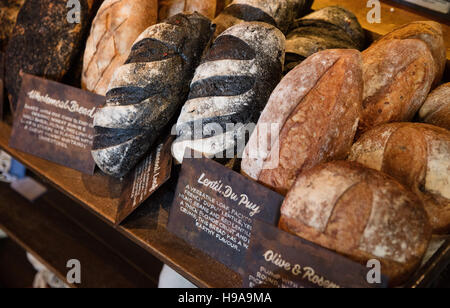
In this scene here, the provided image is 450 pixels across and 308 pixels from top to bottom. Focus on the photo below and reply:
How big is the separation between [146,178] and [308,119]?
537 millimetres

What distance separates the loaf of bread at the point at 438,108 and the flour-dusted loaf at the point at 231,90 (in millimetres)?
462

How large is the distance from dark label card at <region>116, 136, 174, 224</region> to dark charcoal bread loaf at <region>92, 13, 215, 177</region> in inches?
1.5

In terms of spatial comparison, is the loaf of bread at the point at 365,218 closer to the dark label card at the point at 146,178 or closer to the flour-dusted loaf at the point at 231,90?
the flour-dusted loaf at the point at 231,90

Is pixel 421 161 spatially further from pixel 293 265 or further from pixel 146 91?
pixel 146 91

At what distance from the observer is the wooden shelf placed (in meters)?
0.97

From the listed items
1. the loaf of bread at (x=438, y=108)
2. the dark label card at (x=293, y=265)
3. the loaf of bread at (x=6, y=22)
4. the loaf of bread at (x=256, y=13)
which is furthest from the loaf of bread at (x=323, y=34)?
the loaf of bread at (x=6, y=22)

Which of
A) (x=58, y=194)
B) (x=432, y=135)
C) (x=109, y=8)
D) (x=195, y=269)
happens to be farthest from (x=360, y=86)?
(x=58, y=194)

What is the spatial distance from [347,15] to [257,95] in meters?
0.56

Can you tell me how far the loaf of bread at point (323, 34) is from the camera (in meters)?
1.19

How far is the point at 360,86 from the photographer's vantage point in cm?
97

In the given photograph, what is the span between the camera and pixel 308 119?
897mm

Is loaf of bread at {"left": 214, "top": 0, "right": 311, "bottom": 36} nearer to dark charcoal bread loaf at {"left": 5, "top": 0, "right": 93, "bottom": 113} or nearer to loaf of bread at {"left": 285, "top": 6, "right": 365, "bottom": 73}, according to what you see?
loaf of bread at {"left": 285, "top": 6, "right": 365, "bottom": 73}

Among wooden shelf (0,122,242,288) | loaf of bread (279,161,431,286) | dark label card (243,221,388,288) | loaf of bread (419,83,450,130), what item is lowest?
wooden shelf (0,122,242,288)

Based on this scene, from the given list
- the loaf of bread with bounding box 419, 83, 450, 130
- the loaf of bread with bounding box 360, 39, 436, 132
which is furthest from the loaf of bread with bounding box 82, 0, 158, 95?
the loaf of bread with bounding box 419, 83, 450, 130
